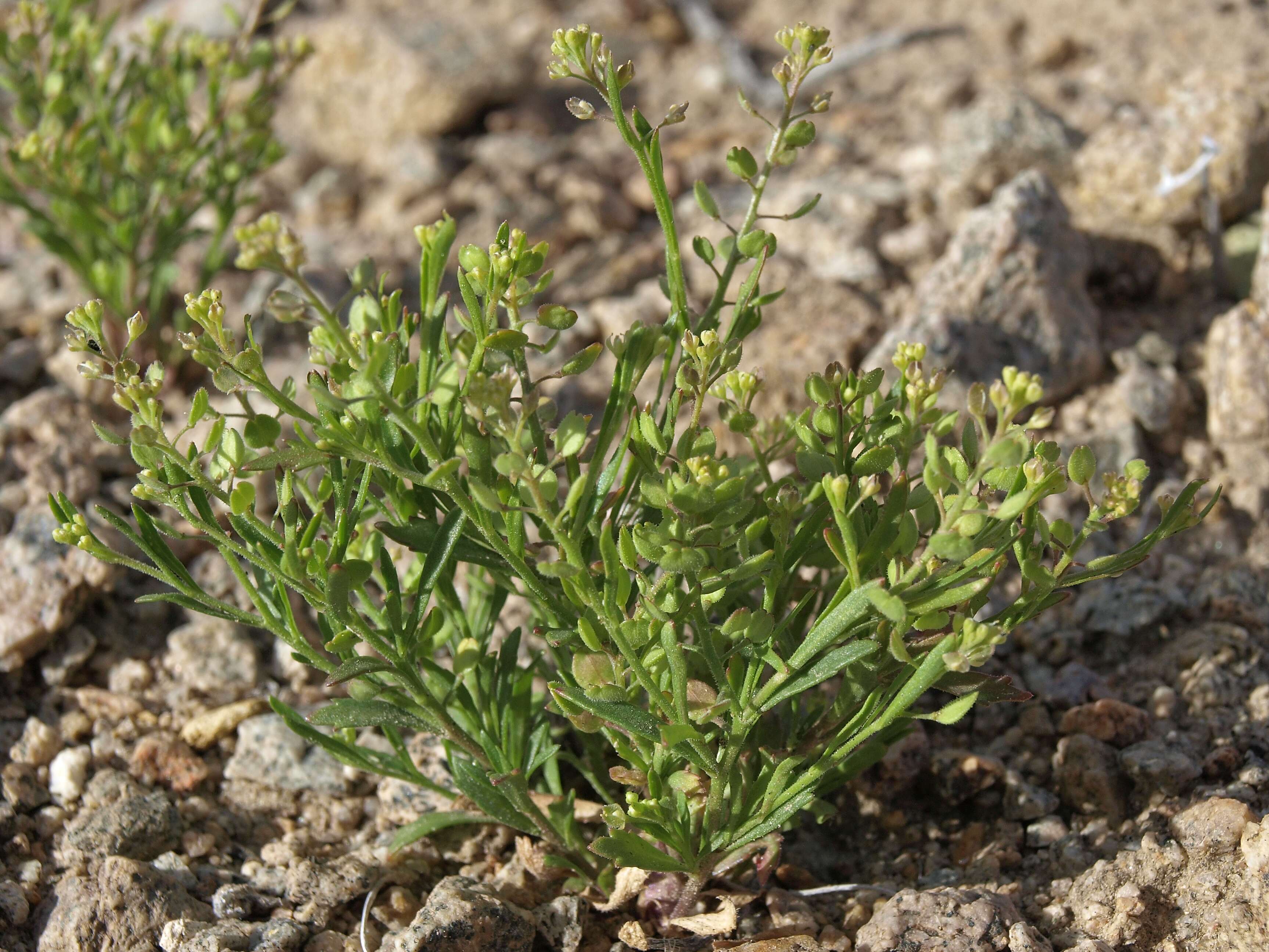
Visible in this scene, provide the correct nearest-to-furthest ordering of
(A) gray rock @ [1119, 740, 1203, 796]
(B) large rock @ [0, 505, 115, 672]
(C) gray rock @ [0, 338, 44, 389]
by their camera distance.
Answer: (A) gray rock @ [1119, 740, 1203, 796]
(B) large rock @ [0, 505, 115, 672]
(C) gray rock @ [0, 338, 44, 389]

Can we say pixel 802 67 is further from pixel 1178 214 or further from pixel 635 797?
pixel 1178 214

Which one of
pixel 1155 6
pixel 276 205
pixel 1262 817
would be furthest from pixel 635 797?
pixel 1155 6

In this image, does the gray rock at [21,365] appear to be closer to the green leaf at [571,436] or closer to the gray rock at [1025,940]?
the green leaf at [571,436]

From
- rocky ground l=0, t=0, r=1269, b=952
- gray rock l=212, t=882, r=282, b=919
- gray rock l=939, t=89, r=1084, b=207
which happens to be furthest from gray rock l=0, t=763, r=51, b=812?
gray rock l=939, t=89, r=1084, b=207

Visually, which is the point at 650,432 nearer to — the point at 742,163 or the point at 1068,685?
the point at 742,163

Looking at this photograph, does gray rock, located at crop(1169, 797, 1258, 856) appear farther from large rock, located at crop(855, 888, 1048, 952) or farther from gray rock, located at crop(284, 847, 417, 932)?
gray rock, located at crop(284, 847, 417, 932)

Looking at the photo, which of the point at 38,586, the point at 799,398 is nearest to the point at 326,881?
the point at 38,586
